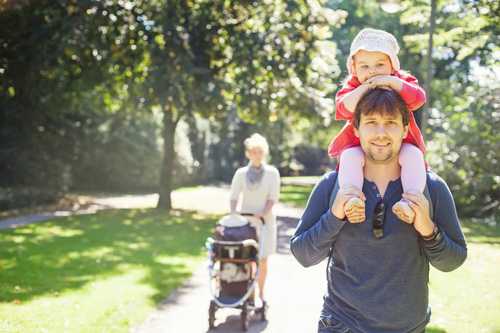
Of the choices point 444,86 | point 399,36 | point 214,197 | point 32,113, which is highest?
point 399,36

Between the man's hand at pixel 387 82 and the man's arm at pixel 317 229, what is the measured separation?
17.9 inches

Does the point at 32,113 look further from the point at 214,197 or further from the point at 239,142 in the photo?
the point at 239,142

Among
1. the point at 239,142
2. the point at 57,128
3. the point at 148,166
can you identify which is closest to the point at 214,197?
the point at 148,166

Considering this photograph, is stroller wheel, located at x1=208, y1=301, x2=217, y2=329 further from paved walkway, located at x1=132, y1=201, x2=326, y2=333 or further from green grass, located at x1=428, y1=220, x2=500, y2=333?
green grass, located at x1=428, y1=220, x2=500, y2=333

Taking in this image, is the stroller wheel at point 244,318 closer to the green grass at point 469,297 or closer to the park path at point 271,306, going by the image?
the park path at point 271,306

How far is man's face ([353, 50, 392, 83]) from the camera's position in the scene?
8.27ft

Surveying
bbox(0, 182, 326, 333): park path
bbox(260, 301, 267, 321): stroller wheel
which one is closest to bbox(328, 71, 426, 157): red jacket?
bbox(0, 182, 326, 333): park path

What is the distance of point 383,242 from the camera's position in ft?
7.87

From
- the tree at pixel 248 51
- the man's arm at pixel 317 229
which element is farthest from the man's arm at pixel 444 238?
the tree at pixel 248 51

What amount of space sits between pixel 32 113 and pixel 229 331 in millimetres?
15386

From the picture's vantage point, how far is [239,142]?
36.8m

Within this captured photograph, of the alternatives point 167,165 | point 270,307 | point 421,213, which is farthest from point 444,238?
point 167,165

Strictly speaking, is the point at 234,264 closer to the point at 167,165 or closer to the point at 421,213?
the point at 421,213

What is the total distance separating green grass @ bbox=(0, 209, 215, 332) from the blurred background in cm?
349
